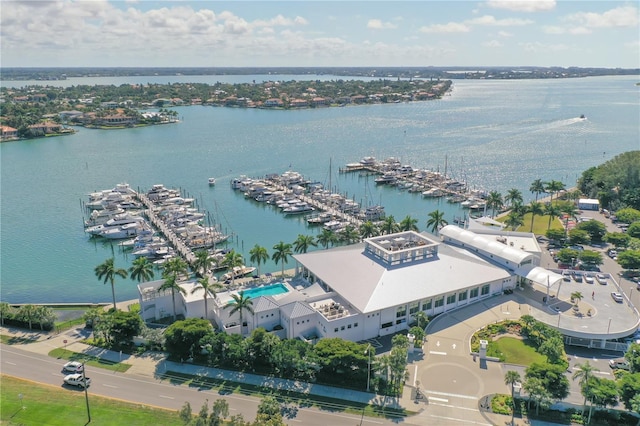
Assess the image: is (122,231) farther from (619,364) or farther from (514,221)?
(619,364)

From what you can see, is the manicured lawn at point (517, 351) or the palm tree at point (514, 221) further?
the palm tree at point (514, 221)

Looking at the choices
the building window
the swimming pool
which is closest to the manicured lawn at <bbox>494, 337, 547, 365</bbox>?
the building window

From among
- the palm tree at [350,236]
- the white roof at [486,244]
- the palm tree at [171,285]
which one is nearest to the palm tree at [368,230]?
the palm tree at [350,236]

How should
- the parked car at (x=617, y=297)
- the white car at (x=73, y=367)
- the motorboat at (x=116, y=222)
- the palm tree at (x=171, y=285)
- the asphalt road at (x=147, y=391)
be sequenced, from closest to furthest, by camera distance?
the asphalt road at (x=147, y=391) < the white car at (x=73, y=367) < the palm tree at (x=171, y=285) < the parked car at (x=617, y=297) < the motorboat at (x=116, y=222)

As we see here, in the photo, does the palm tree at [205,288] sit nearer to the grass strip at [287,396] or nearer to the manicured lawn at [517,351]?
the grass strip at [287,396]

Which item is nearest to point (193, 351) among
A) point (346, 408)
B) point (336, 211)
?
point (346, 408)

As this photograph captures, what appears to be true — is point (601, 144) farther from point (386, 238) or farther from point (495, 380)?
point (495, 380)

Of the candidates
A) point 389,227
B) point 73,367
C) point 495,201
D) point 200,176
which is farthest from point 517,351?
point 200,176

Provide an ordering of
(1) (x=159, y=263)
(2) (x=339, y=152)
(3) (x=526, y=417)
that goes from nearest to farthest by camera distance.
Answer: (3) (x=526, y=417)
(1) (x=159, y=263)
(2) (x=339, y=152)
